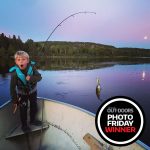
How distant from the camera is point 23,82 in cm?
334

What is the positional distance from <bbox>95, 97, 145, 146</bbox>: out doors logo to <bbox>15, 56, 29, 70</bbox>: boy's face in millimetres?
1432

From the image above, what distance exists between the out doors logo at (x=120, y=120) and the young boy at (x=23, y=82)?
4.58 feet

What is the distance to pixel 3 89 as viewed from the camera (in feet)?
61.6

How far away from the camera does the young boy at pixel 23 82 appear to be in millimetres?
3223

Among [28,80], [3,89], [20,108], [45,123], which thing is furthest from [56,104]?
[3,89]

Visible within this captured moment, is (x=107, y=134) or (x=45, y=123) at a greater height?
(x=107, y=134)

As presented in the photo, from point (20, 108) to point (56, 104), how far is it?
1.98 ft

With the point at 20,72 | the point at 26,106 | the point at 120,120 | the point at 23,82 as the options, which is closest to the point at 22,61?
the point at 20,72

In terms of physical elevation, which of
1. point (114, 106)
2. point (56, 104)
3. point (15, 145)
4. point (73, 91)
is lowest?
point (73, 91)

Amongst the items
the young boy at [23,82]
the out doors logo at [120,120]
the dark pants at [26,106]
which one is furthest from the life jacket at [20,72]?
the out doors logo at [120,120]

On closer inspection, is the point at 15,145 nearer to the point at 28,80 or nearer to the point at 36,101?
the point at 36,101

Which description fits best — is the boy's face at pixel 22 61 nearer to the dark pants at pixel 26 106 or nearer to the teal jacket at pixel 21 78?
the teal jacket at pixel 21 78

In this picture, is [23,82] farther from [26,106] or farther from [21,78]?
[26,106]

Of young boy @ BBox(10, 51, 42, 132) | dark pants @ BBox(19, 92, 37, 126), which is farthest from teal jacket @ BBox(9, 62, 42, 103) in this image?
dark pants @ BBox(19, 92, 37, 126)
